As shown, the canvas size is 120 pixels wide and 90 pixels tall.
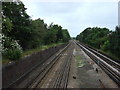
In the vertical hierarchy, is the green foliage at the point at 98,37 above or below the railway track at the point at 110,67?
above

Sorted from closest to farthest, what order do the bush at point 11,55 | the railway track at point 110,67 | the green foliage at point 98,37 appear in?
the railway track at point 110,67 → the bush at point 11,55 → the green foliage at point 98,37

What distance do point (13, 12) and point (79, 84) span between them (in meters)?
11.8

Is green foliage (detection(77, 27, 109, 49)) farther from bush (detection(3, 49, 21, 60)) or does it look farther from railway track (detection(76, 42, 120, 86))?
bush (detection(3, 49, 21, 60))

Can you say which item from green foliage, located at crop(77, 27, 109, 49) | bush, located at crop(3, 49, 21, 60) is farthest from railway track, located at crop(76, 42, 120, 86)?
green foliage, located at crop(77, 27, 109, 49)

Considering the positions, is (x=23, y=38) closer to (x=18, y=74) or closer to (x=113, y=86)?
(x=18, y=74)

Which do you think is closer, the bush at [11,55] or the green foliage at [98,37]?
the bush at [11,55]

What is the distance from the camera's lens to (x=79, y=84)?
33.4 feet

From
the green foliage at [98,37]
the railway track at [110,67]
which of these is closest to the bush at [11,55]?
the railway track at [110,67]

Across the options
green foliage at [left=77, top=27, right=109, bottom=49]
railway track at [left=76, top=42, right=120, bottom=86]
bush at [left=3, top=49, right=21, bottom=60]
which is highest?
green foliage at [left=77, top=27, right=109, bottom=49]

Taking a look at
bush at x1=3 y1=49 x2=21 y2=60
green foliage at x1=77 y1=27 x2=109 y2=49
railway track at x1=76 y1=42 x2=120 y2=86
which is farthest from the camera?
green foliage at x1=77 y1=27 x2=109 y2=49

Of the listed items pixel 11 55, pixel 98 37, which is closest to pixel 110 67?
pixel 11 55

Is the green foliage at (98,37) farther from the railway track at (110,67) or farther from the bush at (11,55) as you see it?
the bush at (11,55)

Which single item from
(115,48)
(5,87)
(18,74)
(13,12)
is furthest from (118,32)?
(5,87)

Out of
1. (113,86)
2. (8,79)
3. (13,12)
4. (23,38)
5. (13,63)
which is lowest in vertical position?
(113,86)
